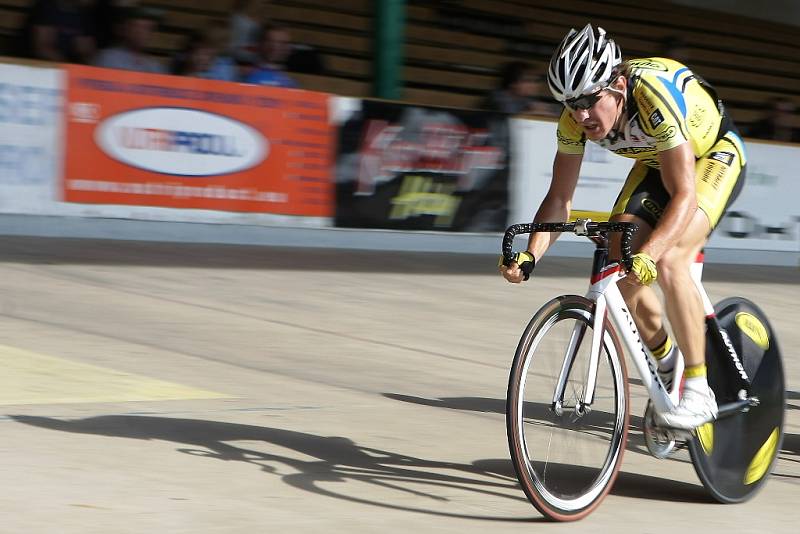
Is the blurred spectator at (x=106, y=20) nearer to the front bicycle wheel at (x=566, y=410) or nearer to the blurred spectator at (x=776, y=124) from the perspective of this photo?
the front bicycle wheel at (x=566, y=410)

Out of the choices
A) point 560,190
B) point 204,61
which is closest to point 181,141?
point 204,61

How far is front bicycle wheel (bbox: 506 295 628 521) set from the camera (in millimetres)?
3926

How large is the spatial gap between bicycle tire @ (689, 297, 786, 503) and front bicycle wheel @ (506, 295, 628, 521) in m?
0.40

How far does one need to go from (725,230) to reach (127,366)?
8.78 m

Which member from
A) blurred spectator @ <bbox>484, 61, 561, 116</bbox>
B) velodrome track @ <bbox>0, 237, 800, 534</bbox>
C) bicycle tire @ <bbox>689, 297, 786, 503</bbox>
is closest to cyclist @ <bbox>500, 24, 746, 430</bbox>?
bicycle tire @ <bbox>689, 297, 786, 503</bbox>

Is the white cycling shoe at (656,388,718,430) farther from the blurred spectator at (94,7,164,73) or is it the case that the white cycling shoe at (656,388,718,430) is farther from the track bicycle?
the blurred spectator at (94,7,164,73)

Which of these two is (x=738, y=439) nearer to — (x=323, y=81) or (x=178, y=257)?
(x=178, y=257)

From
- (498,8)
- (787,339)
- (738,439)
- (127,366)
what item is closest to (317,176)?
(787,339)

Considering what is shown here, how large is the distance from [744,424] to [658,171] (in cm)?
95

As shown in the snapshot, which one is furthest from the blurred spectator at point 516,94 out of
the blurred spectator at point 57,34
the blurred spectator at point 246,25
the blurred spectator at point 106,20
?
the blurred spectator at point 57,34

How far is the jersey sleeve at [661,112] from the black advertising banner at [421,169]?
7.04m

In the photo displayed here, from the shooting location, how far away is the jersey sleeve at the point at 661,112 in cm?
414

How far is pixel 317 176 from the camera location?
11031 millimetres

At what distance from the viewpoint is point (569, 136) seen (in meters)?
4.45
